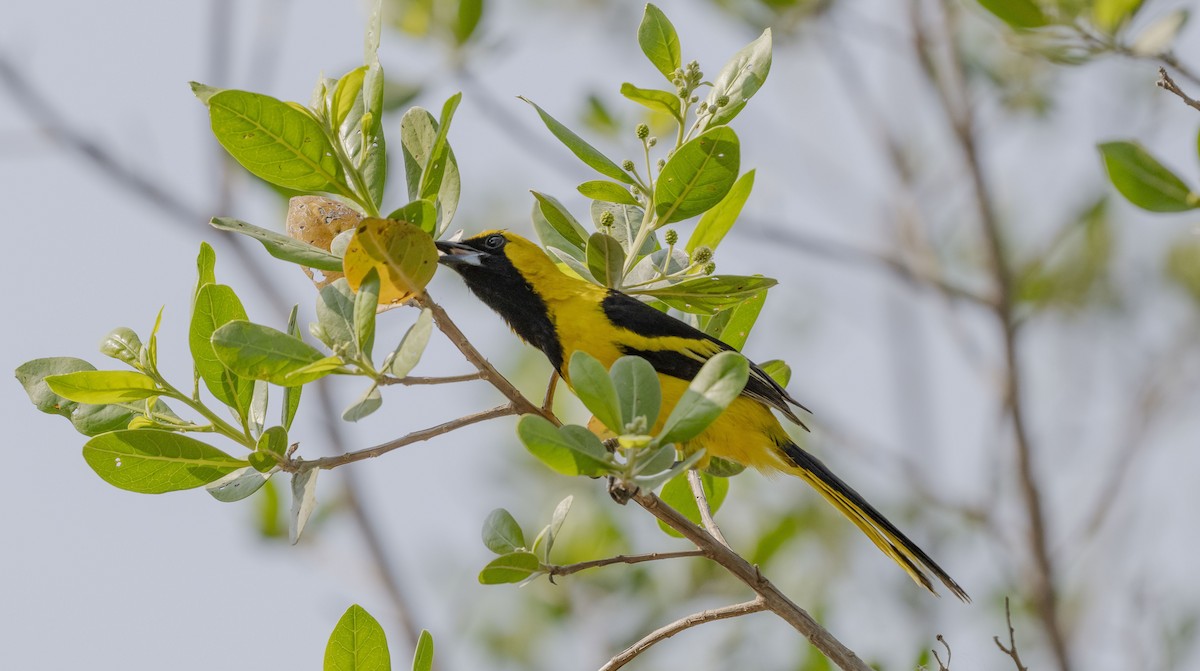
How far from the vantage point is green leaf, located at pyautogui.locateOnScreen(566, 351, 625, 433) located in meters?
2.30

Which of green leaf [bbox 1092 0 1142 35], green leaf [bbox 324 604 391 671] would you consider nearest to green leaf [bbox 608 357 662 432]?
green leaf [bbox 324 604 391 671]

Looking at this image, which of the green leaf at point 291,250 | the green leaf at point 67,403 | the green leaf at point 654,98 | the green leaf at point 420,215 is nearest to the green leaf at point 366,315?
the green leaf at point 420,215

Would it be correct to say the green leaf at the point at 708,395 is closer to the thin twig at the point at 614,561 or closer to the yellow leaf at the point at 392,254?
the thin twig at the point at 614,561

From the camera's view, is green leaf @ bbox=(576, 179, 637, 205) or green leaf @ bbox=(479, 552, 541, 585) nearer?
green leaf @ bbox=(479, 552, 541, 585)

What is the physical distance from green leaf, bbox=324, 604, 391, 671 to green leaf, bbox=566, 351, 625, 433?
27.8 inches

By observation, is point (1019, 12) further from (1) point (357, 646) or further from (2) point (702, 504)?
(1) point (357, 646)

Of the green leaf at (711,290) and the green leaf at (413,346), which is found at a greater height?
the green leaf at (413,346)

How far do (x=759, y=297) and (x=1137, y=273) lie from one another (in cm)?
618

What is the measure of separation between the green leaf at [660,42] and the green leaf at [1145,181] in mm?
1088

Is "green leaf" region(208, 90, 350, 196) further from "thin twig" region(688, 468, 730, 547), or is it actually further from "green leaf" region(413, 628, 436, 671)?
"thin twig" region(688, 468, 730, 547)

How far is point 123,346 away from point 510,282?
1731 mm

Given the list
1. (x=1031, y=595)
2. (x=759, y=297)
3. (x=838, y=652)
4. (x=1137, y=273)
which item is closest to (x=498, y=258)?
(x=759, y=297)

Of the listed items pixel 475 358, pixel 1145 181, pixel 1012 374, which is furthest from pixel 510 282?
pixel 1012 374

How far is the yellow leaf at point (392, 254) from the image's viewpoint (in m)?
2.50
